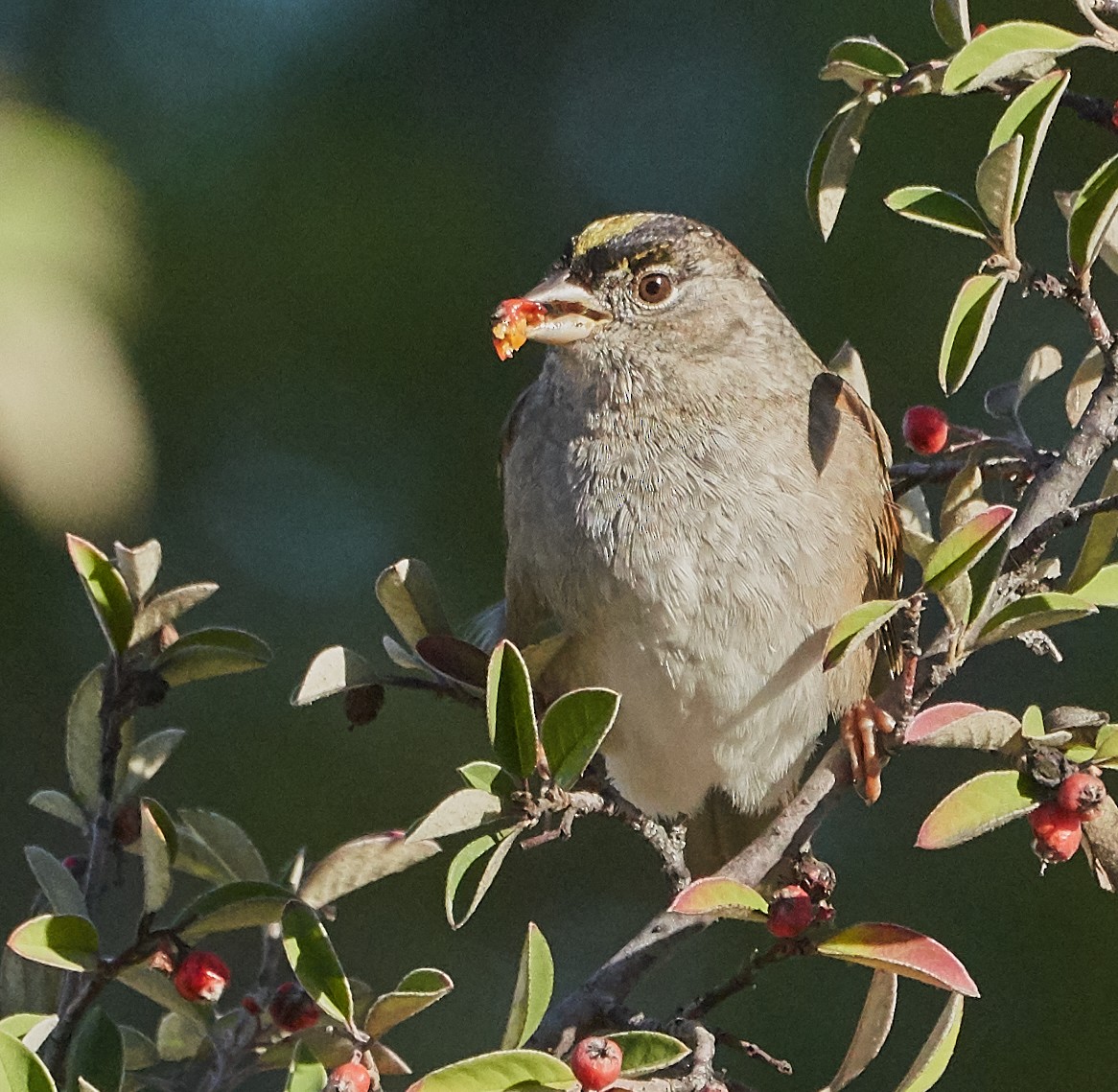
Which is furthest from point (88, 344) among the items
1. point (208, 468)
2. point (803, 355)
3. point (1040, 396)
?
point (1040, 396)

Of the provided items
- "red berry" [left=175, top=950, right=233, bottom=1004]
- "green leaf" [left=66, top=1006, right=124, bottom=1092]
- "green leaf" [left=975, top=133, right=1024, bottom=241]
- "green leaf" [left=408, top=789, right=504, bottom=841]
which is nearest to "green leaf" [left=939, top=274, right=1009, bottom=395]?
"green leaf" [left=975, top=133, right=1024, bottom=241]

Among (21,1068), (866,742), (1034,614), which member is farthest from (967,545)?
(21,1068)

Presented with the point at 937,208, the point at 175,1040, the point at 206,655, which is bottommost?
Result: the point at 175,1040

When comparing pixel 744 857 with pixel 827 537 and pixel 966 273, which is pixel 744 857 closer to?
pixel 827 537

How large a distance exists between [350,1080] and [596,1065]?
246 millimetres

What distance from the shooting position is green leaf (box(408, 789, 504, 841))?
1760mm

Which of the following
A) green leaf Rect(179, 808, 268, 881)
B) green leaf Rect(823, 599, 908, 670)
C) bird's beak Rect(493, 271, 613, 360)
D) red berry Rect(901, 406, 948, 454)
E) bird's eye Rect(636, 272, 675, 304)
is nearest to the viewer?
green leaf Rect(823, 599, 908, 670)

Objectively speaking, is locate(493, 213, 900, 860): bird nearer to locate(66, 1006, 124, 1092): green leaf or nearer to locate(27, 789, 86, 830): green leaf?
locate(27, 789, 86, 830): green leaf

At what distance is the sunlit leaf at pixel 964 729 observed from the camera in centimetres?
184

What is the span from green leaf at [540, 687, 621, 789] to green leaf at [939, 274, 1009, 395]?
1.88 feet

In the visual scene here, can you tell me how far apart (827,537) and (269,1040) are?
4.07 feet

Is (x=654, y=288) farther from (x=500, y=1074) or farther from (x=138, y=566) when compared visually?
(x=500, y=1074)

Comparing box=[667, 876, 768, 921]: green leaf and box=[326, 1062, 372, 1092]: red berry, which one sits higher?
box=[667, 876, 768, 921]: green leaf

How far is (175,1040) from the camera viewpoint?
2137mm
